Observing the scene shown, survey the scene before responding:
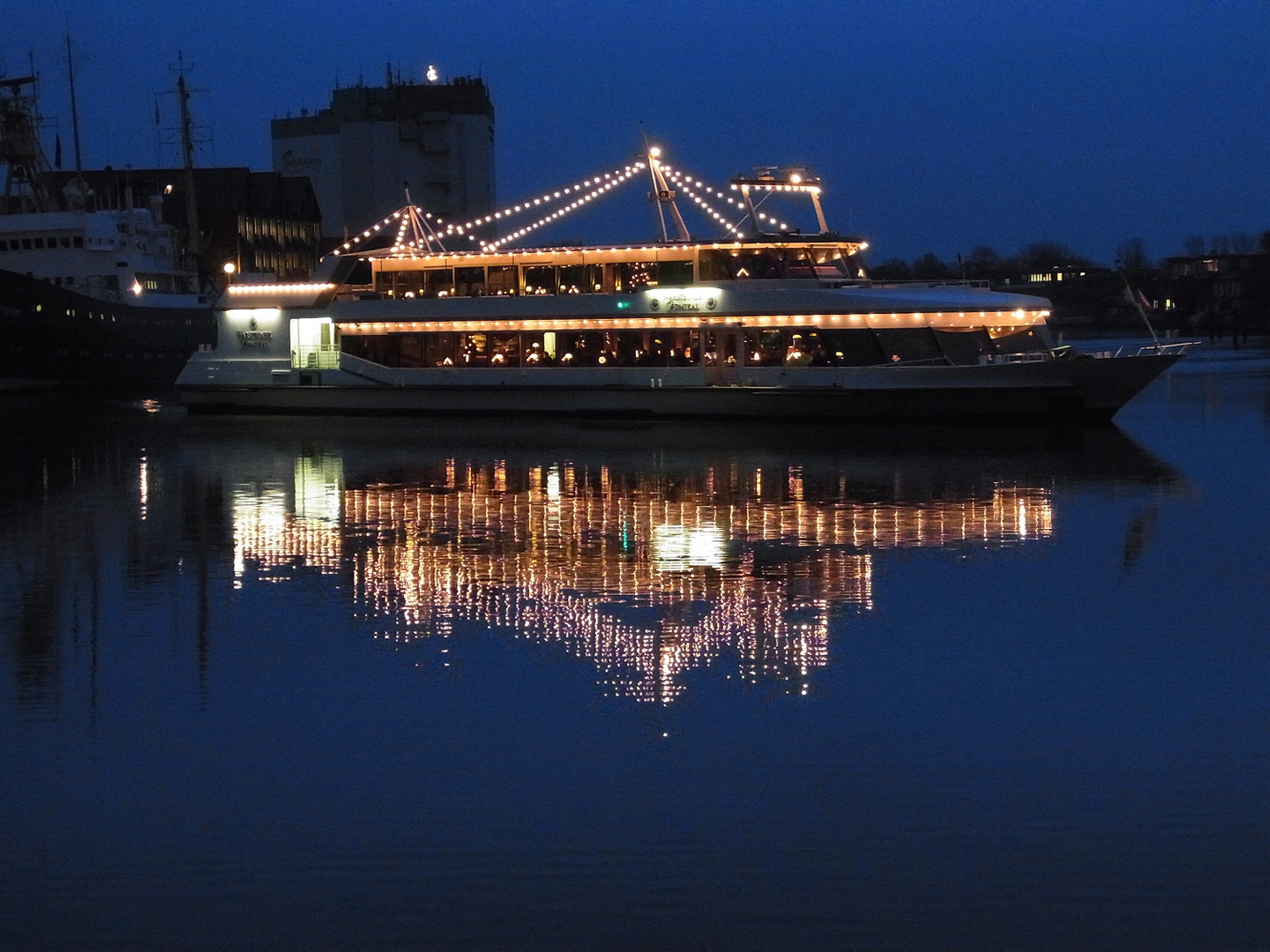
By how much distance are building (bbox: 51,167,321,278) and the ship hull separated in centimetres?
3103

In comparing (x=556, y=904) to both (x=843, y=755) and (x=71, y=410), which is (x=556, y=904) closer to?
(x=843, y=755)

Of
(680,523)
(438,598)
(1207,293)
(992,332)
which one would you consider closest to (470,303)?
(992,332)


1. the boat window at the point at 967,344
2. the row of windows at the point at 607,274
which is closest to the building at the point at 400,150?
the row of windows at the point at 607,274

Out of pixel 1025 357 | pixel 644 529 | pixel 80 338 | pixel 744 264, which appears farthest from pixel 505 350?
pixel 80 338

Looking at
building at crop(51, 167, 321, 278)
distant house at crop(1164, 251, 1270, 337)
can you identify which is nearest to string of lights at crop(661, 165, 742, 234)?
building at crop(51, 167, 321, 278)

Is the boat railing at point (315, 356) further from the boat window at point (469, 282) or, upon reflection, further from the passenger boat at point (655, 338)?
the boat window at point (469, 282)

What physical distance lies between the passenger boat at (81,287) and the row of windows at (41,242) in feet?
0.09

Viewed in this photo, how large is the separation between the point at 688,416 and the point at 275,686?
74.7 ft

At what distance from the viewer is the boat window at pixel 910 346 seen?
30.5m

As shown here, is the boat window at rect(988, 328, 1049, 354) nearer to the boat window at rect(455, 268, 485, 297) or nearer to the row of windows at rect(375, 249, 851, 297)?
the row of windows at rect(375, 249, 851, 297)

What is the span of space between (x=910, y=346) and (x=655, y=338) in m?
5.19

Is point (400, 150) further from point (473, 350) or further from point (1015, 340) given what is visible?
point (1015, 340)

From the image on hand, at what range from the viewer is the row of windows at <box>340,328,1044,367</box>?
100.0ft

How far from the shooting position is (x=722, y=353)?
32.7m
